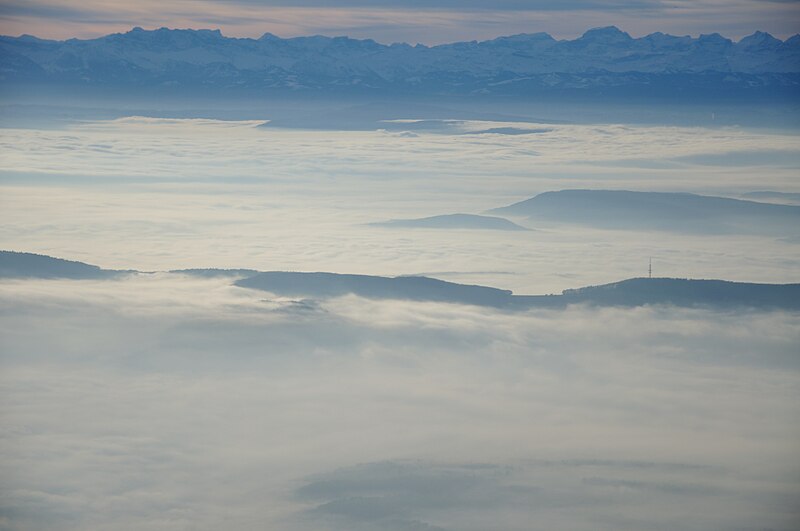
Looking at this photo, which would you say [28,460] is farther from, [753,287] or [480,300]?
[753,287]

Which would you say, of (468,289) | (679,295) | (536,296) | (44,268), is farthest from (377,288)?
(44,268)

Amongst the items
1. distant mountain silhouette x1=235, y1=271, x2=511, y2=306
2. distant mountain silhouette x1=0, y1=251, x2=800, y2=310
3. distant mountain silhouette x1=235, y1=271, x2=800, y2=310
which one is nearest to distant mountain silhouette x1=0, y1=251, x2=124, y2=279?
distant mountain silhouette x1=0, y1=251, x2=800, y2=310

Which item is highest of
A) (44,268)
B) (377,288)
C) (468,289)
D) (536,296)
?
(44,268)

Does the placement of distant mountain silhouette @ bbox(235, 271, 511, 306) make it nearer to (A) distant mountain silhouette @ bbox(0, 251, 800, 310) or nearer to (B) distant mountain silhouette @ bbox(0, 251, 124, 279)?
(A) distant mountain silhouette @ bbox(0, 251, 800, 310)

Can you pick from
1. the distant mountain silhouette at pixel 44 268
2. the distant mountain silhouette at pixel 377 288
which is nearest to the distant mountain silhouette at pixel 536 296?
the distant mountain silhouette at pixel 377 288

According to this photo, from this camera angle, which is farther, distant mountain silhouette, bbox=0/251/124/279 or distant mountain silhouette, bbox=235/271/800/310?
distant mountain silhouette, bbox=0/251/124/279


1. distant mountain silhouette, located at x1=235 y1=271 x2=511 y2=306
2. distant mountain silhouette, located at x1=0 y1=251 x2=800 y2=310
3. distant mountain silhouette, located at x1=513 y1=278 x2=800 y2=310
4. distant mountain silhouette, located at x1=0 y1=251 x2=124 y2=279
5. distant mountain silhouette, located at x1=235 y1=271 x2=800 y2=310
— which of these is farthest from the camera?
distant mountain silhouette, located at x1=0 y1=251 x2=124 y2=279

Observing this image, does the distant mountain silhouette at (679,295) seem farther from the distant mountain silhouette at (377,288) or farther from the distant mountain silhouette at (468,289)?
the distant mountain silhouette at (377,288)

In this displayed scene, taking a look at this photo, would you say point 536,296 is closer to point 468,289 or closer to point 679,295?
A: point 468,289

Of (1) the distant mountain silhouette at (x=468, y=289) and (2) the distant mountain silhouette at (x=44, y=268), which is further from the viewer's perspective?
(2) the distant mountain silhouette at (x=44, y=268)
